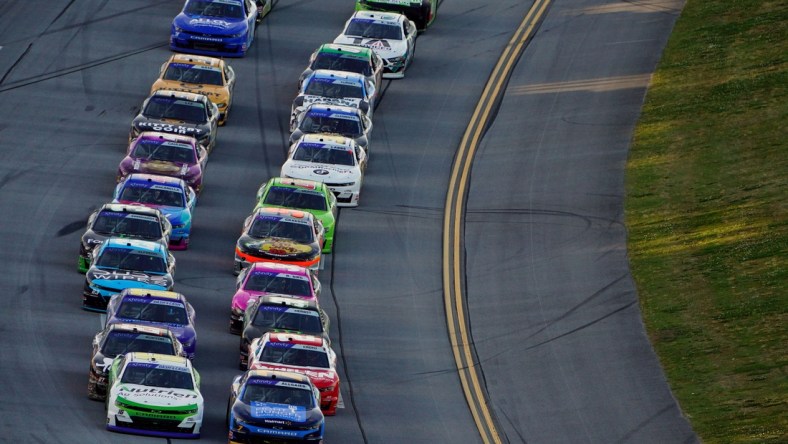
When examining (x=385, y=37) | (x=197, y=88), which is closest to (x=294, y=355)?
(x=197, y=88)

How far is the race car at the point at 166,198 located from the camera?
42312 millimetres

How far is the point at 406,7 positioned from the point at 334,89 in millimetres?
8591

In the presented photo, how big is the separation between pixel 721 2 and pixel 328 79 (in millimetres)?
17594

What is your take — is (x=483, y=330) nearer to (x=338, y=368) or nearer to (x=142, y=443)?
(x=338, y=368)

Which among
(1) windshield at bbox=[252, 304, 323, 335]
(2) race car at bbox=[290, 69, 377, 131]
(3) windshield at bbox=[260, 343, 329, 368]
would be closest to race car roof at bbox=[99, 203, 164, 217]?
(1) windshield at bbox=[252, 304, 323, 335]

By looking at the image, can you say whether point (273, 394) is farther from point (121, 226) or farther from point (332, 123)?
point (332, 123)

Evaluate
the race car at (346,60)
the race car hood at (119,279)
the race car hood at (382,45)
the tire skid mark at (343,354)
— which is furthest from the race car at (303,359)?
the race car hood at (382,45)

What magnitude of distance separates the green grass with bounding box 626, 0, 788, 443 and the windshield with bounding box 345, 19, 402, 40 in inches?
295

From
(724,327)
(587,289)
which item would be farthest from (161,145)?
(724,327)

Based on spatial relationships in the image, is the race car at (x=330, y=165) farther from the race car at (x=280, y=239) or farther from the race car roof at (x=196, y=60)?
the race car roof at (x=196, y=60)

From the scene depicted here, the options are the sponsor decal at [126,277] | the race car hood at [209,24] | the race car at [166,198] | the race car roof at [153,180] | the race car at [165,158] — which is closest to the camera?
the sponsor decal at [126,277]

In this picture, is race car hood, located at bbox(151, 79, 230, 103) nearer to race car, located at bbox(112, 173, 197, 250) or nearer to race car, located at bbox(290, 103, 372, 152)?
race car, located at bbox(290, 103, 372, 152)

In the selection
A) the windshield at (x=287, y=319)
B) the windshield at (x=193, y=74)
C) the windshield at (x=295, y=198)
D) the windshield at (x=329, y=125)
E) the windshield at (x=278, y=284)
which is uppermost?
the windshield at (x=287, y=319)

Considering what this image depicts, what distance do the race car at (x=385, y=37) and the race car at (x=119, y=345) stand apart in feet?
69.5
